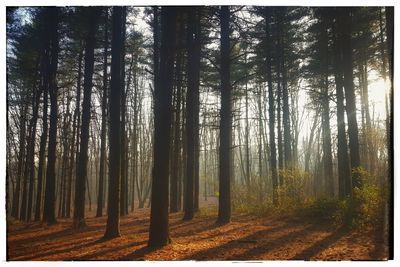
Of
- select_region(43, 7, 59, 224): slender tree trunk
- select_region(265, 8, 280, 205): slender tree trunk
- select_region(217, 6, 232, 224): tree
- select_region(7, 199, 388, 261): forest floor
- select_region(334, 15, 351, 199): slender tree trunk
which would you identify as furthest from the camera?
select_region(265, 8, 280, 205): slender tree trunk

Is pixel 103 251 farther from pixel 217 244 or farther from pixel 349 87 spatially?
pixel 349 87

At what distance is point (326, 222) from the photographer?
383 inches

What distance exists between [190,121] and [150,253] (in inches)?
248

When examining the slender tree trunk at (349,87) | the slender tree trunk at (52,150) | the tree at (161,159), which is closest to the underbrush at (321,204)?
the slender tree trunk at (349,87)

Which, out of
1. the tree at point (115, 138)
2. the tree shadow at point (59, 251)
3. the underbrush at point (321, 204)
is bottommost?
the tree shadow at point (59, 251)

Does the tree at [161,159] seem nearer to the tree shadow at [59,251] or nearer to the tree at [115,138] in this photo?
the tree at [115,138]

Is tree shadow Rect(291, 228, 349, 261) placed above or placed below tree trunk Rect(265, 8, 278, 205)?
below

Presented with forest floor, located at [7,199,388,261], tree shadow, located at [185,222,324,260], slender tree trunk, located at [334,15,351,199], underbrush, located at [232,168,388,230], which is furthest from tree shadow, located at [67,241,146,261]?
slender tree trunk, located at [334,15,351,199]

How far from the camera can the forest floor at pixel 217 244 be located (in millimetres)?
6645

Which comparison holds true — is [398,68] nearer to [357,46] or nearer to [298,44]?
[357,46]

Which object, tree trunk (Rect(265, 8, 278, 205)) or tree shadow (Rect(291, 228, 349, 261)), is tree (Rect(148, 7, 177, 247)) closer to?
tree shadow (Rect(291, 228, 349, 261))

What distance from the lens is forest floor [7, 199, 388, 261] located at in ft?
21.8

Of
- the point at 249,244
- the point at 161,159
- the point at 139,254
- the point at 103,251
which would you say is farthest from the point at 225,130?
the point at 103,251

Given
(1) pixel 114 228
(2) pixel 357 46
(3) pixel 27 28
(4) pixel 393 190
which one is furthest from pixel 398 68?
(3) pixel 27 28
